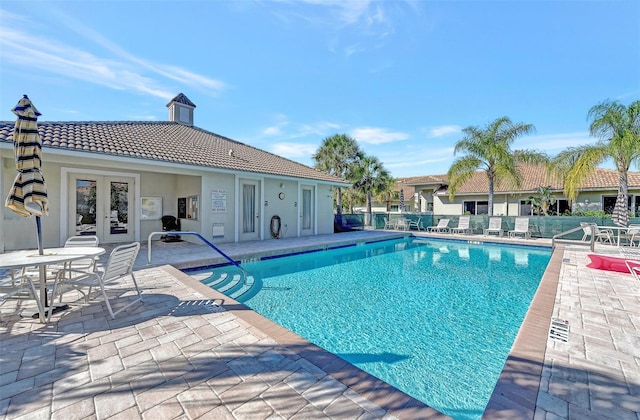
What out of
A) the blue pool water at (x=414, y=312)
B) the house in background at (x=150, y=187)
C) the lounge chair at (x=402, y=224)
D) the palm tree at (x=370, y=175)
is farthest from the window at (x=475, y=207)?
the house in background at (x=150, y=187)

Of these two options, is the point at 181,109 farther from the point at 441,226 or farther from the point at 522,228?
the point at 522,228

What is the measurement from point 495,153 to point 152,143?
18461mm

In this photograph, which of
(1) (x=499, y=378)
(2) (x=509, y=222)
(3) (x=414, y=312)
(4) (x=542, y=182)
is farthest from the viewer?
(4) (x=542, y=182)

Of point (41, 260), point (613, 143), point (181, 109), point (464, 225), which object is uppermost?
point (181, 109)

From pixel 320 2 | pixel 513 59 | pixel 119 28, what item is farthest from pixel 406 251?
pixel 119 28

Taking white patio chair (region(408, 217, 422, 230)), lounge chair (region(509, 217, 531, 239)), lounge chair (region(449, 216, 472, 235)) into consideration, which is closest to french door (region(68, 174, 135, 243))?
white patio chair (region(408, 217, 422, 230))

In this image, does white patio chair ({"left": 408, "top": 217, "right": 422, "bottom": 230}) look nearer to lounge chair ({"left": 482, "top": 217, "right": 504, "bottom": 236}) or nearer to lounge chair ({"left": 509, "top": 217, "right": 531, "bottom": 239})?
lounge chair ({"left": 482, "top": 217, "right": 504, "bottom": 236})

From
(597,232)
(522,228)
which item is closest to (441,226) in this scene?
(522,228)

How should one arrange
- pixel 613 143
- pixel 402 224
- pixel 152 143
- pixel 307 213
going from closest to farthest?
pixel 152 143, pixel 613 143, pixel 307 213, pixel 402 224

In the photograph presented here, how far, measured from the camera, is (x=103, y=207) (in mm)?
11008

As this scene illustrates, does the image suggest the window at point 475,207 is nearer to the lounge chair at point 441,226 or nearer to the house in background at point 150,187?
the lounge chair at point 441,226

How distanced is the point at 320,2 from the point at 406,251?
408 inches

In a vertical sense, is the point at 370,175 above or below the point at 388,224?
above

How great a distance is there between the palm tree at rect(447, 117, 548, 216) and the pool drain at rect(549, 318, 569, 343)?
52.2ft
